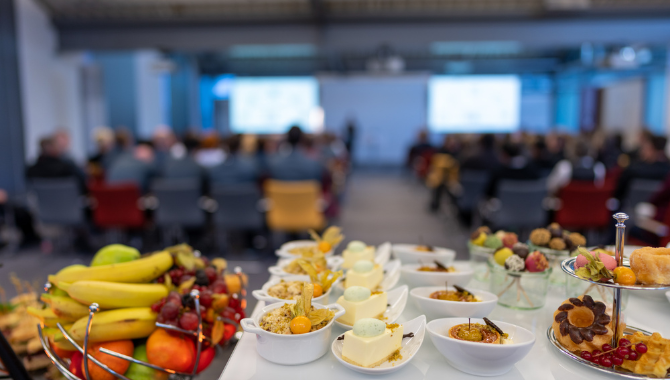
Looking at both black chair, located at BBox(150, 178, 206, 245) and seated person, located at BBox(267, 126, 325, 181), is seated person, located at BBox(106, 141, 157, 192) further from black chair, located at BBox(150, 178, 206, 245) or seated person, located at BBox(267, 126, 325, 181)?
seated person, located at BBox(267, 126, 325, 181)

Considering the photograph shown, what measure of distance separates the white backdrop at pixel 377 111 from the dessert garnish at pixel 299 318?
14.5m

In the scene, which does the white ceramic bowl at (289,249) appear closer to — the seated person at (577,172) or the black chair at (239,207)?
the black chair at (239,207)

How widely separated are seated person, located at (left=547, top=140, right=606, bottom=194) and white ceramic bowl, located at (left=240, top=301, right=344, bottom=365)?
385 cm

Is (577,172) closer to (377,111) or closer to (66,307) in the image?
(66,307)

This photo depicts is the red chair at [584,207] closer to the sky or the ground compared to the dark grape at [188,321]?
closer to the ground

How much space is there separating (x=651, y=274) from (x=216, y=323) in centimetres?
98

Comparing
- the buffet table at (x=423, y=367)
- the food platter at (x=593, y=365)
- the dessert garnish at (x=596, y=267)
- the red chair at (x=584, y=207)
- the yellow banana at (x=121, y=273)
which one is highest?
the dessert garnish at (x=596, y=267)

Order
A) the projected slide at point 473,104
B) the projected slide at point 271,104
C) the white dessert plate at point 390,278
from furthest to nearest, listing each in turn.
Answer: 1. the projected slide at point 271,104
2. the projected slide at point 473,104
3. the white dessert plate at point 390,278

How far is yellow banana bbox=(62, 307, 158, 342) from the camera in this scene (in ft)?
3.67

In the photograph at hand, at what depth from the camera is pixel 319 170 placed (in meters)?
4.53

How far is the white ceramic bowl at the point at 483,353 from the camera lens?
0.90 meters

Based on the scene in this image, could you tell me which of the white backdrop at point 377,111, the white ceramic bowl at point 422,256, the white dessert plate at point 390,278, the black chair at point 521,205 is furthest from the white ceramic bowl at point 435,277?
the white backdrop at point 377,111

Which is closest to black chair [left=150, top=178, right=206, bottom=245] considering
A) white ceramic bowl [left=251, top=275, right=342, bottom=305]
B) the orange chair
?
the orange chair

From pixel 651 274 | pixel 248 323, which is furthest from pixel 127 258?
pixel 651 274
